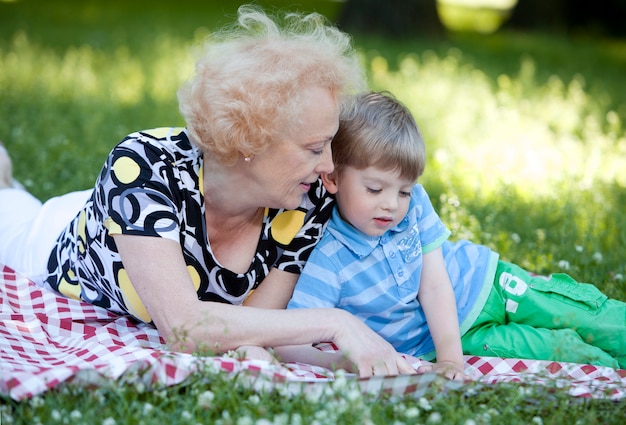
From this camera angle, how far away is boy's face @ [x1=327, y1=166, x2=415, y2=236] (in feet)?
11.1

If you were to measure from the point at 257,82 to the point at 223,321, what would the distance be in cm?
89

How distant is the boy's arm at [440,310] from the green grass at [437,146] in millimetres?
473

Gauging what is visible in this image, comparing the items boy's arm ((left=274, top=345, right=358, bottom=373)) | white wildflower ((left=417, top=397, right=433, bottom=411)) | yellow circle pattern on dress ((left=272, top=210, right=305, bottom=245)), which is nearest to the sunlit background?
yellow circle pattern on dress ((left=272, top=210, right=305, bottom=245))

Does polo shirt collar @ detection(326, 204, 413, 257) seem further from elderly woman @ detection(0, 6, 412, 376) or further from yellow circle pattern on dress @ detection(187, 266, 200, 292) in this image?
yellow circle pattern on dress @ detection(187, 266, 200, 292)

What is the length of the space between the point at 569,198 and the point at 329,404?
3723 mm

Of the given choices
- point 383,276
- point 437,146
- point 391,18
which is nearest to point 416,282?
point 383,276

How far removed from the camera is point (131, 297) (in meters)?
3.46

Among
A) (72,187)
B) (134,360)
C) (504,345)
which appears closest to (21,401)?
(134,360)

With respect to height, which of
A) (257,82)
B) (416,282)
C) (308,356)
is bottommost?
(308,356)

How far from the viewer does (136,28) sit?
13.2 metres

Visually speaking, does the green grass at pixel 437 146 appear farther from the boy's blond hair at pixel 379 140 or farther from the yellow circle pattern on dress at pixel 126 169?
the boy's blond hair at pixel 379 140

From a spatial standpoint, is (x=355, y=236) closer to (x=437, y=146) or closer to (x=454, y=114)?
(x=437, y=146)

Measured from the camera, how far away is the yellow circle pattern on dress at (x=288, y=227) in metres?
3.56

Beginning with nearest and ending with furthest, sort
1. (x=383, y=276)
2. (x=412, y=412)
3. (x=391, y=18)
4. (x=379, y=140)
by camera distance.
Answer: (x=412, y=412) → (x=379, y=140) → (x=383, y=276) → (x=391, y=18)
